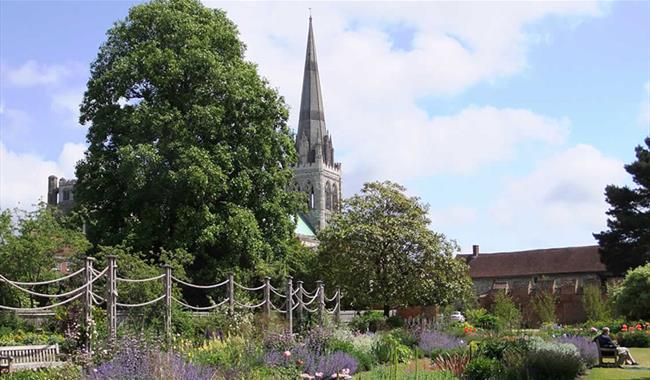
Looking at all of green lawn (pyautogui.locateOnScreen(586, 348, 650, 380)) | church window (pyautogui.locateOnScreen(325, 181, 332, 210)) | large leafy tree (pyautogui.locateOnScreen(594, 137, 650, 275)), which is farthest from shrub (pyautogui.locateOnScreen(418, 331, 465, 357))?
church window (pyautogui.locateOnScreen(325, 181, 332, 210))

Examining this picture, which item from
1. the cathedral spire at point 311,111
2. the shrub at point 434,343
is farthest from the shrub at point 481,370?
the cathedral spire at point 311,111

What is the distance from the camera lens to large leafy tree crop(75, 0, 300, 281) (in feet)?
88.4

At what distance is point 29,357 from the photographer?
13898 millimetres

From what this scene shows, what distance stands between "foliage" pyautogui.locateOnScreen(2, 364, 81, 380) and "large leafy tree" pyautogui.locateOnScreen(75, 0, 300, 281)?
14.2m

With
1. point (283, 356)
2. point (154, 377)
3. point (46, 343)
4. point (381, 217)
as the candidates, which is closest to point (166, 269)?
point (46, 343)

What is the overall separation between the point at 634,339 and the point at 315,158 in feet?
247

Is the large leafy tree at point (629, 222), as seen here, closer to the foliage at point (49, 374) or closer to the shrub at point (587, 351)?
the shrub at point (587, 351)

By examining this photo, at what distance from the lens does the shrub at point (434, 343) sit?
1947cm

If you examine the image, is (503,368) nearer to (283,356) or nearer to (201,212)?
(283,356)

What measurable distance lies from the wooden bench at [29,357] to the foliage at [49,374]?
1.31 ft

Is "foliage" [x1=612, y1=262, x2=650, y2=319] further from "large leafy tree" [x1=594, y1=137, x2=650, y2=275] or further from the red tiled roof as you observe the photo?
the red tiled roof

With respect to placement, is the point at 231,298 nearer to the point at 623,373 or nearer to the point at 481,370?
the point at 481,370

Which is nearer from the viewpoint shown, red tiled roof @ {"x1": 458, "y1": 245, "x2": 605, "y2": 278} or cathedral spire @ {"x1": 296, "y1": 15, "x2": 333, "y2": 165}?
red tiled roof @ {"x1": 458, "y1": 245, "x2": 605, "y2": 278}

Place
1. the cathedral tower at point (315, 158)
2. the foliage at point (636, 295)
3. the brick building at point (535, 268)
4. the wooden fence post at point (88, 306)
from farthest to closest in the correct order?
1. the cathedral tower at point (315, 158)
2. the brick building at point (535, 268)
3. the foliage at point (636, 295)
4. the wooden fence post at point (88, 306)
